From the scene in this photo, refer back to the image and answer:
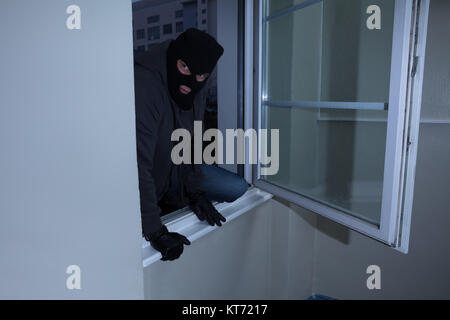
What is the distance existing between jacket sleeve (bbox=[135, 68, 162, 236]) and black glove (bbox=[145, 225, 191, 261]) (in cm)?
3

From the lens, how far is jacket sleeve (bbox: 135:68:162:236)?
1139mm

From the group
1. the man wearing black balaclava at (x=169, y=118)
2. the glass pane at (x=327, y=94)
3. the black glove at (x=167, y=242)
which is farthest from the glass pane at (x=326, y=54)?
the black glove at (x=167, y=242)

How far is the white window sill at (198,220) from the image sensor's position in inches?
45.0

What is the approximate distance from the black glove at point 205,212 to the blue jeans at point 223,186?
16cm

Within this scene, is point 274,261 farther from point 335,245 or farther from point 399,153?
point 399,153

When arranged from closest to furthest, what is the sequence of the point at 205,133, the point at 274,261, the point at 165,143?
1. the point at 165,143
2. the point at 205,133
3. the point at 274,261

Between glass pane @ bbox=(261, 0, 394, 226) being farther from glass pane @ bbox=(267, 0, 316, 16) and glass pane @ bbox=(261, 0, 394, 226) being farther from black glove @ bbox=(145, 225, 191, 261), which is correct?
black glove @ bbox=(145, 225, 191, 261)

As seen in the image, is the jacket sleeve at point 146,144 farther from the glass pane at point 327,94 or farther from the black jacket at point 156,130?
the glass pane at point 327,94

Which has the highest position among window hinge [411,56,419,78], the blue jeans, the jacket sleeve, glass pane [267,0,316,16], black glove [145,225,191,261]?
glass pane [267,0,316,16]

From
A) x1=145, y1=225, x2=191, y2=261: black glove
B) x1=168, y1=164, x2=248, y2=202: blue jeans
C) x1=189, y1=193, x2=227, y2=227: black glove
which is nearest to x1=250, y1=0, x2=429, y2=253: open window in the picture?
x1=168, y1=164, x2=248, y2=202: blue jeans

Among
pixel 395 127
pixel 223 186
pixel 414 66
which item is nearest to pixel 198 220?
pixel 223 186

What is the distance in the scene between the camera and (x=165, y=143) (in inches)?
54.6
